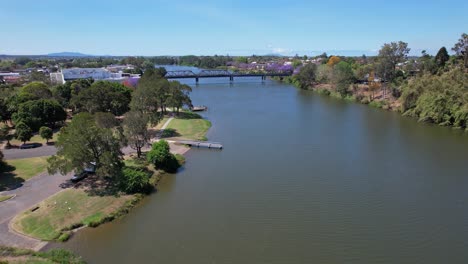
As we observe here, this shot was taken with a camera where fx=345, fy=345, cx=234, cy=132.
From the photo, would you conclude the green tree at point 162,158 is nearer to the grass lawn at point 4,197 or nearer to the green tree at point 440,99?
the grass lawn at point 4,197

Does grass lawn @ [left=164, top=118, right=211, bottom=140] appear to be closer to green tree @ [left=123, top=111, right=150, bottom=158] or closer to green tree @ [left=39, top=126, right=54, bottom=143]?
green tree @ [left=123, top=111, right=150, bottom=158]

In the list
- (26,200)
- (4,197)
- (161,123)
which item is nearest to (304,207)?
(26,200)

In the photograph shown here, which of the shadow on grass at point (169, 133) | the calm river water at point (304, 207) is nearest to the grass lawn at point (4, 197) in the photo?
the calm river water at point (304, 207)

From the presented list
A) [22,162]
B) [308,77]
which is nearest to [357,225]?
[22,162]

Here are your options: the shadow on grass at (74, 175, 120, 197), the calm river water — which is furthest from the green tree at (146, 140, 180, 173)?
the shadow on grass at (74, 175, 120, 197)

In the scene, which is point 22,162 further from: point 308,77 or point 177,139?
point 308,77

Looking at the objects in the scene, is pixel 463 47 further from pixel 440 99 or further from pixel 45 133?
pixel 45 133
